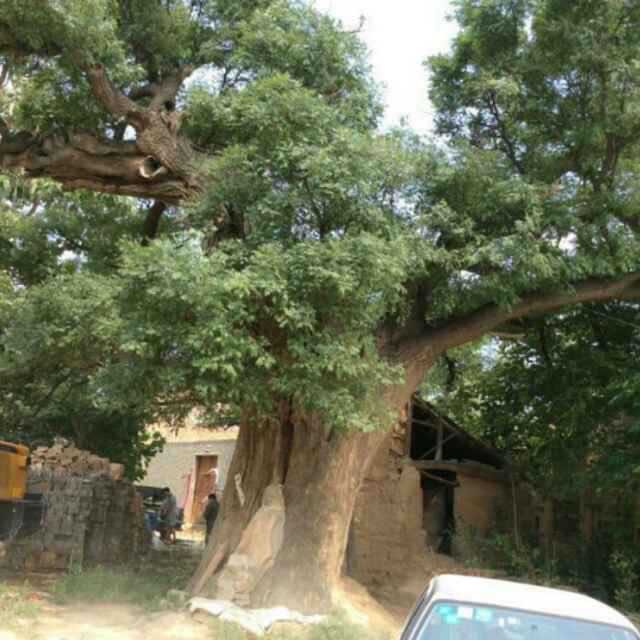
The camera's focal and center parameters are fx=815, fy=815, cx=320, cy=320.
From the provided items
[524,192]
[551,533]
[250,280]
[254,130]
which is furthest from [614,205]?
[551,533]

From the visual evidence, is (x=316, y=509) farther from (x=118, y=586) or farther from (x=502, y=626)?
(x=502, y=626)

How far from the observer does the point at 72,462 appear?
15.5 meters

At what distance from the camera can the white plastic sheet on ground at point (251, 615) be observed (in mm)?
9617

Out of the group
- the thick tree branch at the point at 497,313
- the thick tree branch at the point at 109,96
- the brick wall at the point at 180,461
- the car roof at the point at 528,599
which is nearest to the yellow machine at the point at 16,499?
the thick tree branch at the point at 109,96

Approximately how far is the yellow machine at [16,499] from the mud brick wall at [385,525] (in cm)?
570

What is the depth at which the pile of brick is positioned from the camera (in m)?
15.3

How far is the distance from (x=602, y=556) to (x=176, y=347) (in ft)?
35.9

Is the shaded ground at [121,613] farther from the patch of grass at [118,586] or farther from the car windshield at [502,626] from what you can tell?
the car windshield at [502,626]

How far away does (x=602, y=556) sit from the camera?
16.0 meters

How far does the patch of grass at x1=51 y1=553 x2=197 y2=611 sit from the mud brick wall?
3219mm

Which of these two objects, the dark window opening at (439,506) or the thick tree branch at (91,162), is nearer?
the thick tree branch at (91,162)

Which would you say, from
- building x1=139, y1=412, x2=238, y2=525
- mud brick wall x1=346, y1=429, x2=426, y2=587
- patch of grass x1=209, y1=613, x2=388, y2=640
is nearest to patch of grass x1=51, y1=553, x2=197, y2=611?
patch of grass x1=209, y1=613, x2=388, y2=640

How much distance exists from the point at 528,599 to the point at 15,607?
273 inches

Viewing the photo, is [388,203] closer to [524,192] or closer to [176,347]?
[524,192]
